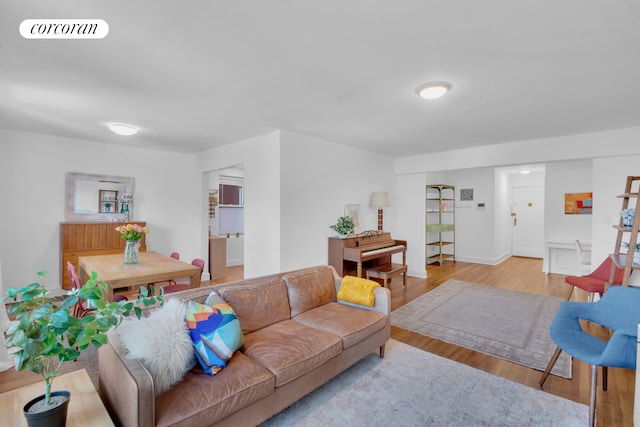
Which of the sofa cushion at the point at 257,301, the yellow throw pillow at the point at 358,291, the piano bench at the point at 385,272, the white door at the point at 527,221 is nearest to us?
the sofa cushion at the point at 257,301

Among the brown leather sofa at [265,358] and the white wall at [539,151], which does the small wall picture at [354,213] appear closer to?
the white wall at [539,151]

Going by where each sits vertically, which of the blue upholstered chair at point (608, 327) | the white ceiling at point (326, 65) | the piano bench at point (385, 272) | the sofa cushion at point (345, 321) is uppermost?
the white ceiling at point (326, 65)

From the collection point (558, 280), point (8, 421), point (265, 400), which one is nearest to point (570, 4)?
point (265, 400)

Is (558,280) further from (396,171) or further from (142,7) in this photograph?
(142,7)

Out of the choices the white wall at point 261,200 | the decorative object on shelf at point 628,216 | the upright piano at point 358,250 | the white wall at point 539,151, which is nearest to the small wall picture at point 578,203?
the white wall at point 539,151

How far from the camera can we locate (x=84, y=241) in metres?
4.32

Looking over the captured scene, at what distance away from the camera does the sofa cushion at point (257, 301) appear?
7.11ft

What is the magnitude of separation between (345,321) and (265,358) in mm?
774

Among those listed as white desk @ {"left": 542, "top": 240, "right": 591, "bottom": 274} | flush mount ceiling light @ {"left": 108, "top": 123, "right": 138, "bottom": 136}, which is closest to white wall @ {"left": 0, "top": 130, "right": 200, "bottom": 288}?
flush mount ceiling light @ {"left": 108, "top": 123, "right": 138, "bottom": 136}

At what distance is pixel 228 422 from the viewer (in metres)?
1.51

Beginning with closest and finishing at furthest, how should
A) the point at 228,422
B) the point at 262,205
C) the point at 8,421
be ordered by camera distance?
the point at 8,421 → the point at 228,422 → the point at 262,205

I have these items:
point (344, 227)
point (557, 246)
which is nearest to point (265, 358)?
point (344, 227)

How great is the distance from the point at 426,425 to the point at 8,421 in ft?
6.92

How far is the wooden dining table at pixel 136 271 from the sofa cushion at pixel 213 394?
4.51 feet
